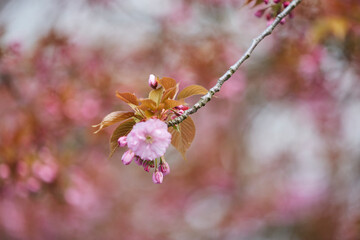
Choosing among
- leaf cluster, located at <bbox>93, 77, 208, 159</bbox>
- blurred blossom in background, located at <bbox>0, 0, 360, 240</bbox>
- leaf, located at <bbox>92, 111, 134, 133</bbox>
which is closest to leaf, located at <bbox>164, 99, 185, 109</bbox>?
leaf cluster, located at <bbox>93, 77, 208, 159</bbox>

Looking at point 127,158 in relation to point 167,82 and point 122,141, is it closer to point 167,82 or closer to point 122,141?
point 122,141

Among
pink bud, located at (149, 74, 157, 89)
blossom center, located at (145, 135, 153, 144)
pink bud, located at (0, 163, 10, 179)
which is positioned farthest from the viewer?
pink bud, located at (0, 163, 10, 179)

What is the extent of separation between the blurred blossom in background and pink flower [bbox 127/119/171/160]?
4.43ft

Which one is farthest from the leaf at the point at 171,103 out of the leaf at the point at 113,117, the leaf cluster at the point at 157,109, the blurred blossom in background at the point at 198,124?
the blurred blossom in background at the point at 198,124

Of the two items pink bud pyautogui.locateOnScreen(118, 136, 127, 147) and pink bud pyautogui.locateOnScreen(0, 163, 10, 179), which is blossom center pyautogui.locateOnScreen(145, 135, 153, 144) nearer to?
pink bud pyautogui.locateOnScreen(118, 136, 127, 147)

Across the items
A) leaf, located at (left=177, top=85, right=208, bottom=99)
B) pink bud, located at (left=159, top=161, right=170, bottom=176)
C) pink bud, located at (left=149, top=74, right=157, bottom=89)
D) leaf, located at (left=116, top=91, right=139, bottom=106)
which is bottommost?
pink bud, located at (left=159, top=161, right=170, bottom=176)

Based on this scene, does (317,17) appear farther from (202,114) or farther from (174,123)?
(202,114)

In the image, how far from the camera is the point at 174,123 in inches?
35.0

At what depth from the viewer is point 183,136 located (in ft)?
3.22

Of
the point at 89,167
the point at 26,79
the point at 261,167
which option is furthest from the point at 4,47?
→ the point at 261,167

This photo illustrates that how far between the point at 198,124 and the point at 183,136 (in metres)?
5.32

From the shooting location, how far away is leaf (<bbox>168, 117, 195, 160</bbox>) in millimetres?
959

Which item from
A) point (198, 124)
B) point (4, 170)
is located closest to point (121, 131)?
point (4, 170)

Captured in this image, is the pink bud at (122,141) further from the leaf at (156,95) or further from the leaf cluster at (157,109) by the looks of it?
the leaf at (156,95)
